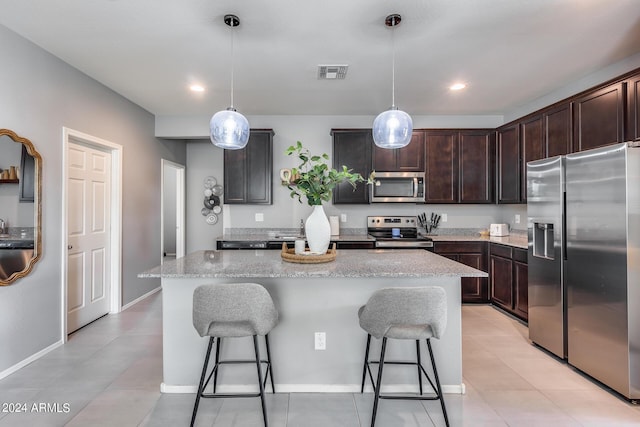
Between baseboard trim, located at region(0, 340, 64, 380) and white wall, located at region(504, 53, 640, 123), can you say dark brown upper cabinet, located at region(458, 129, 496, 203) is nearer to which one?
white wall, located at region(504, 53, 640, 123)

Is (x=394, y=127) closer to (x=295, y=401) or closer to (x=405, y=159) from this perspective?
(x=295, y=401)

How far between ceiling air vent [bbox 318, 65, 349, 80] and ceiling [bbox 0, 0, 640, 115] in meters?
0.07

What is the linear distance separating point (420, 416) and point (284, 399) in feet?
2.78

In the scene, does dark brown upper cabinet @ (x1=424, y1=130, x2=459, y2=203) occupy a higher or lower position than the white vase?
higher

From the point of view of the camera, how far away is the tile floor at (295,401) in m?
2.00

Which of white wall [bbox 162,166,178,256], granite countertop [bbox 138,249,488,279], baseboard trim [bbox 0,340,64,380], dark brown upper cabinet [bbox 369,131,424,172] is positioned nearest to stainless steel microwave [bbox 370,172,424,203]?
dark brown upper cabinet [bbox 369,131,424,172]

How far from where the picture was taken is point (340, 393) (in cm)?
228

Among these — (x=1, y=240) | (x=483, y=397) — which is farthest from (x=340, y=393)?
(x=1, y=240)

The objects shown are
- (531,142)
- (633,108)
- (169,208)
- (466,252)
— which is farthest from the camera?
(169,208)

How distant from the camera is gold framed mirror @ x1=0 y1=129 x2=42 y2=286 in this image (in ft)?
8.17

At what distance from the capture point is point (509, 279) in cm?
388

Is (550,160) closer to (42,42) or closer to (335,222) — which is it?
(335,222)

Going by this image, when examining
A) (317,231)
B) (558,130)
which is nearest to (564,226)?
(558,130)

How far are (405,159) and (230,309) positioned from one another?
337 centimetres
